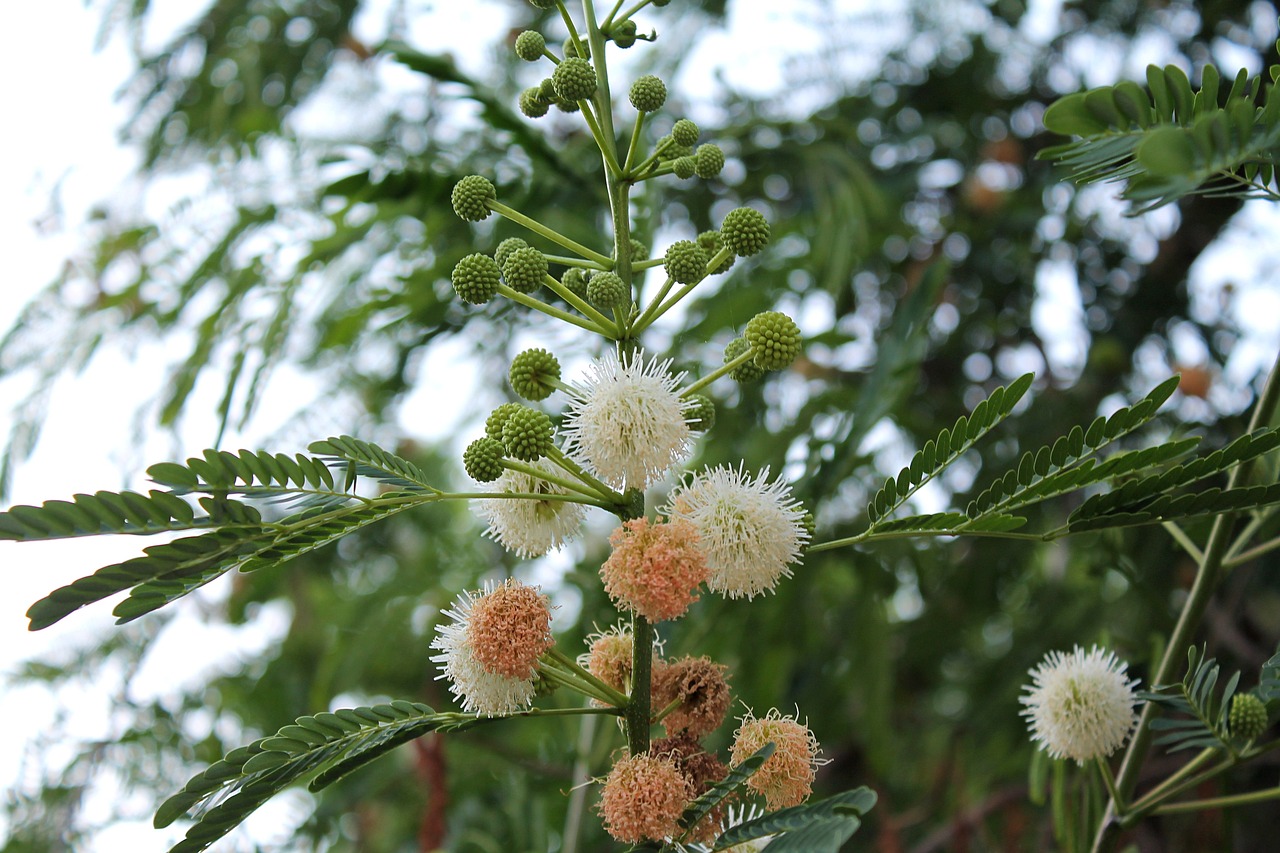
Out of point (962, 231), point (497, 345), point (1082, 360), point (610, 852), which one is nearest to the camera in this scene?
point (610, 852)

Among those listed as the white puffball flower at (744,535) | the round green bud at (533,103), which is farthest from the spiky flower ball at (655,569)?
the round green bud at (533,103)

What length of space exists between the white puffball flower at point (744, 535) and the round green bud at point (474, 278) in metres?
0.32

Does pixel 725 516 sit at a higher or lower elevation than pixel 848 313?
lower

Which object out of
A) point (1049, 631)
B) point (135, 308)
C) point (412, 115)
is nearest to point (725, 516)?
point (1049, 631)

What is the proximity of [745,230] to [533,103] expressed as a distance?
0.31 m

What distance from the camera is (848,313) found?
12.1 feet

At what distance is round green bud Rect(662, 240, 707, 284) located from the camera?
1.15m

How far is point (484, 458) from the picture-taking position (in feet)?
3.44

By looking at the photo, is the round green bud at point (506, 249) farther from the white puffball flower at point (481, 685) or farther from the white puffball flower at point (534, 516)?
the white puffball flower at point (481, 685)

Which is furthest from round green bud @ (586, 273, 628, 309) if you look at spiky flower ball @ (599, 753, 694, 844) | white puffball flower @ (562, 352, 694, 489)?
spiky flower ball @ (599, 753, 694, 844)

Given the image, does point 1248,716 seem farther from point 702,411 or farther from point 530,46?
point 530,46

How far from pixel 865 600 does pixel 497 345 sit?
45.8 inches

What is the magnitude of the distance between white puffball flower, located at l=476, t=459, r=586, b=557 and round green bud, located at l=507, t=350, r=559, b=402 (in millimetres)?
78

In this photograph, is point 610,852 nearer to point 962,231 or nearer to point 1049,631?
point 1049,631
